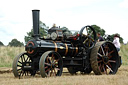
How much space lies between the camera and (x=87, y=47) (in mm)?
11180

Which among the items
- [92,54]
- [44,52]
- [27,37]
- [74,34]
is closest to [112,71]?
[92,54]

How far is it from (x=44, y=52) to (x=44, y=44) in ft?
1.12

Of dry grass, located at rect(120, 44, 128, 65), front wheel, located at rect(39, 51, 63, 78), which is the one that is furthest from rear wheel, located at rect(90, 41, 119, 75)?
dry grass, located at rect(120, 44, 128, 65)

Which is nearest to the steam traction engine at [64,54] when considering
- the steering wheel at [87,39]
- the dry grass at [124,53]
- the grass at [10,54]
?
the steering wheel at [87,39]

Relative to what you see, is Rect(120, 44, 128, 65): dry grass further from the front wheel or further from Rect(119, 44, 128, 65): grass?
the front wheel

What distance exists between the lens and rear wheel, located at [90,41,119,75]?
10820 millimetres

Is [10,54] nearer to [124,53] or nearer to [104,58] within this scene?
[124,53]

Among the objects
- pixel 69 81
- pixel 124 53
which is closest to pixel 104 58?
pixel 69 81

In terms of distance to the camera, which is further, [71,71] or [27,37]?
[27,37]

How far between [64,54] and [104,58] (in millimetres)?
1746

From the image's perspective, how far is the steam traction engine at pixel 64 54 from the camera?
977 centimetres

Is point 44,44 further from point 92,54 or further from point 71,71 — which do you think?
point 71,71

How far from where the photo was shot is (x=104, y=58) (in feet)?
36.8

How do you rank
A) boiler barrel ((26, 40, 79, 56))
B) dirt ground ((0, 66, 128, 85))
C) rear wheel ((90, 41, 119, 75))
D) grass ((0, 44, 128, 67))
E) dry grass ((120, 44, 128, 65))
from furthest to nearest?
dry grass ((120, 44, 128, 65)) < grass ((0, 44, 128, 67)) < rear wheel ((90, 41, 119, 75)) < boiler barrel ((26, 40, 79, 56)) < dirt ground ((0, 66, 128, 85))
